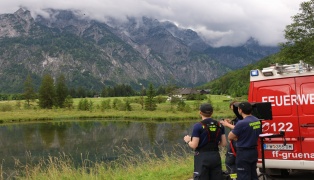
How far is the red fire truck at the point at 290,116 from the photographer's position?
8.22 m

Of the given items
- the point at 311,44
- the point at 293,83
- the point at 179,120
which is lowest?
the point at 179,120

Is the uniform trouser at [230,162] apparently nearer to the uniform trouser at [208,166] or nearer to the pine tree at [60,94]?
the uniform trouser at [208,166]

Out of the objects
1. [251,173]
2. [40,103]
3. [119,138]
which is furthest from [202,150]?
[40,103]

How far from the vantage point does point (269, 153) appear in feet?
28.5

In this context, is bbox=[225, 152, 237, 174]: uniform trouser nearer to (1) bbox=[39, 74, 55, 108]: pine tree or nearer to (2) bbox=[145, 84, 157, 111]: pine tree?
(2) bbox=[145, 84, 157, 111]: pine tree

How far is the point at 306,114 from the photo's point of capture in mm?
8266

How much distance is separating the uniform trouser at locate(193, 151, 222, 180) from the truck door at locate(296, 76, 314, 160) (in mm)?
2955

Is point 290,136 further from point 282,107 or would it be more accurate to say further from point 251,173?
point 251,173

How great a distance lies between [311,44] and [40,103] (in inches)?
3113

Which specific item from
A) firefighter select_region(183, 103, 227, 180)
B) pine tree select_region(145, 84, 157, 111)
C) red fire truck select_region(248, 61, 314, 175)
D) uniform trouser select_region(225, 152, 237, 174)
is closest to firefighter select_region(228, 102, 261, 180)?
firefighter select_region(183, 103, 227, 180)

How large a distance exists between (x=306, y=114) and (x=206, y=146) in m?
3.34

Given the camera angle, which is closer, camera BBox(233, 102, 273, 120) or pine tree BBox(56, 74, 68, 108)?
camera BBox(233, 102, 273, 120)

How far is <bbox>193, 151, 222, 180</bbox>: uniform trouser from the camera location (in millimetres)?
6453

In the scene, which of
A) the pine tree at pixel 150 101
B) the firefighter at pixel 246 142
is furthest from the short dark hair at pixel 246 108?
the pine tree at pixel 150 101
